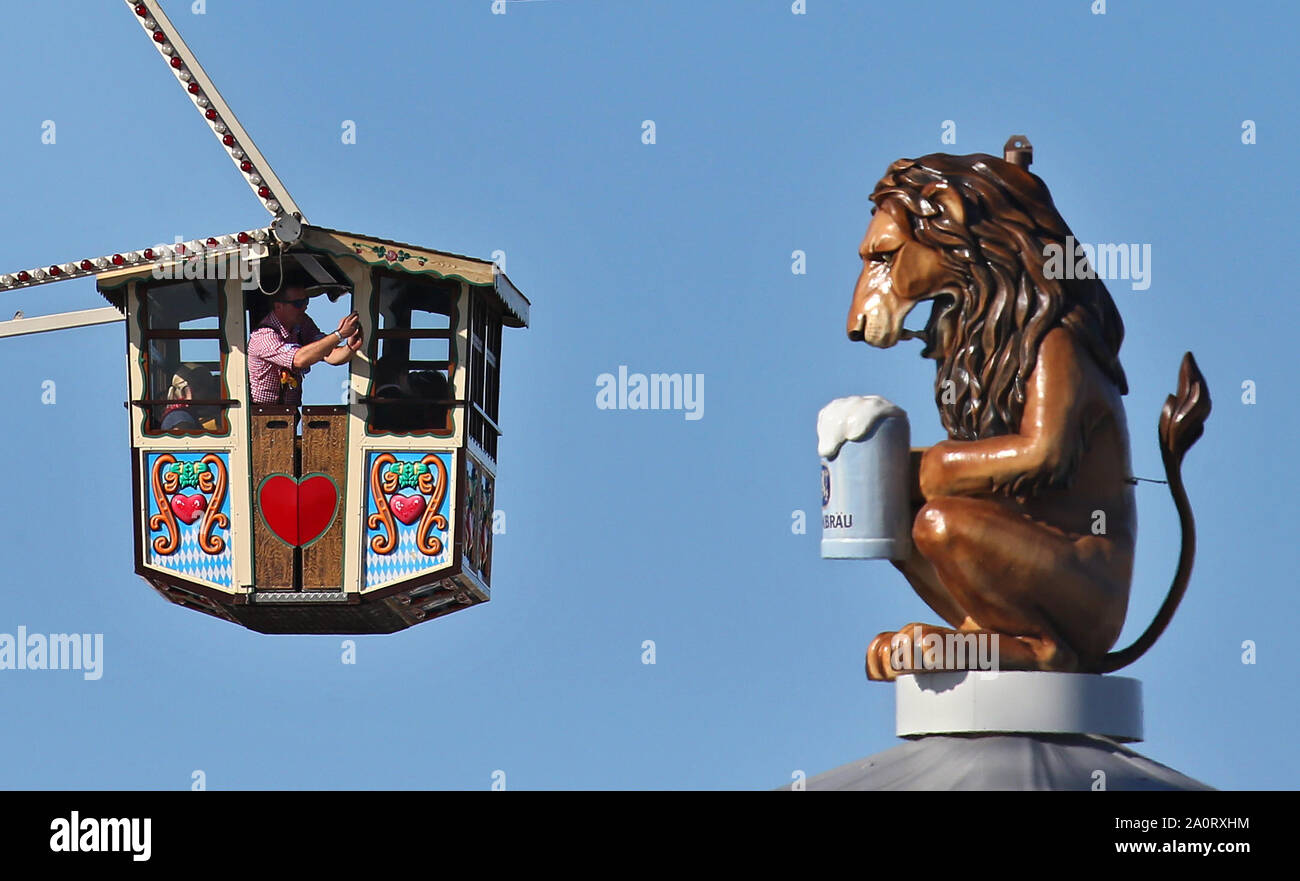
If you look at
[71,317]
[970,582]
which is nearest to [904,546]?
[970,582]

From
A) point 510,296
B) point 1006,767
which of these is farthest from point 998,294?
point 510,296

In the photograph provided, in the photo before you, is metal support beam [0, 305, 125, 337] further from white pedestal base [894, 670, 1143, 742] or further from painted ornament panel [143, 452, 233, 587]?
white pedestal base [894, 670, 1143, 742]

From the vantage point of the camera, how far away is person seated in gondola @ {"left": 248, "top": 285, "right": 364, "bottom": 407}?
977 inches

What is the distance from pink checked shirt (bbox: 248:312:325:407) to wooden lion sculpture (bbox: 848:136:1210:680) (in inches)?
240

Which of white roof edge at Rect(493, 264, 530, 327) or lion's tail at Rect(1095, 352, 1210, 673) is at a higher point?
white roof edge at Rect(493, 264, 530, 327)

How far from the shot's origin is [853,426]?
2009 cm

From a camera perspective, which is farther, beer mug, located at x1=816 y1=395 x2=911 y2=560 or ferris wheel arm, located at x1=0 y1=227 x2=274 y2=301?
ferris wheel arm, located at x1=0 y1=227 x2=274 y2=301

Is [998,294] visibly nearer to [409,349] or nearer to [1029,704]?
[1029,704]

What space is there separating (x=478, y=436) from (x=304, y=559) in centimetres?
165

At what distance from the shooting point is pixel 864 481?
2011 centimetres

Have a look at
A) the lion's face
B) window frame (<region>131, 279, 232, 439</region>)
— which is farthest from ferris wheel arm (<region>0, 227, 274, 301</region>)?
the lion's face

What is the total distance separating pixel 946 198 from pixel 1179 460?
219 cm

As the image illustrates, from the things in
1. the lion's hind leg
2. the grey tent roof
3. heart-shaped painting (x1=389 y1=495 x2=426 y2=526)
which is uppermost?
heart-shaped painting (x1=389 y1=495 x2=426 y2=526)
